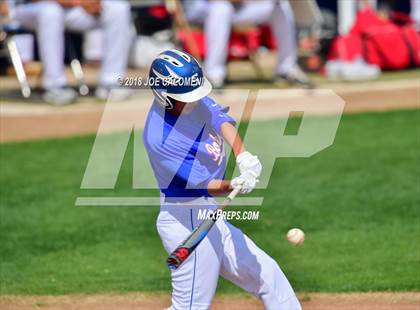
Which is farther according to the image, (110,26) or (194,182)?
(110,26)

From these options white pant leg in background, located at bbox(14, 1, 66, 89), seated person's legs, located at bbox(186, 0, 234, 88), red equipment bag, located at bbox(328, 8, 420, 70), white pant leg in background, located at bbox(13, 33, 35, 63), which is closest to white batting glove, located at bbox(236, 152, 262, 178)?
white pant leg in background, located at bbox(14, 1, 66, 89)

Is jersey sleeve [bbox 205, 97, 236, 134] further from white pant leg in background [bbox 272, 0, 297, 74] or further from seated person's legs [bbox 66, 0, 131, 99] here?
white pant leg in background [bbox 272, 0, 297, 74]

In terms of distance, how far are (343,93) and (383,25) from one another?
2.15 meters

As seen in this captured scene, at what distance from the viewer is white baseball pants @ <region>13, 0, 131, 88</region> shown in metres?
11.6

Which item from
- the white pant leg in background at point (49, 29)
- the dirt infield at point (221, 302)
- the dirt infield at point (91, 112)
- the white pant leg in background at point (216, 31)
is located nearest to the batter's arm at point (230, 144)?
the dirt infield at point (221, 302)

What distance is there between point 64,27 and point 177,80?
22.5 feet

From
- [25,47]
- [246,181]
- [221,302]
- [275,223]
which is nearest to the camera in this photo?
[246,181]

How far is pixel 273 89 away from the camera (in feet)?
42.1

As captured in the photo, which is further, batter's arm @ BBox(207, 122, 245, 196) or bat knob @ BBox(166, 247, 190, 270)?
batter's arm @ BBox(207, 122, 245, 196)

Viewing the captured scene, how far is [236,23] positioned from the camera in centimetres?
1265

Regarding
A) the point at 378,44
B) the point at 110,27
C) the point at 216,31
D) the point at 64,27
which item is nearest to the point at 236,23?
the point at 216,31

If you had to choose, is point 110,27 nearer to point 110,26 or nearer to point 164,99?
point 110,26

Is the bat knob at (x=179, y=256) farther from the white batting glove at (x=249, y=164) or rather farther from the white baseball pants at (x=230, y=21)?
the white baseball pants at (x=230, y=21)

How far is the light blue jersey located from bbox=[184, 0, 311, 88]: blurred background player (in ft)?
22.1
